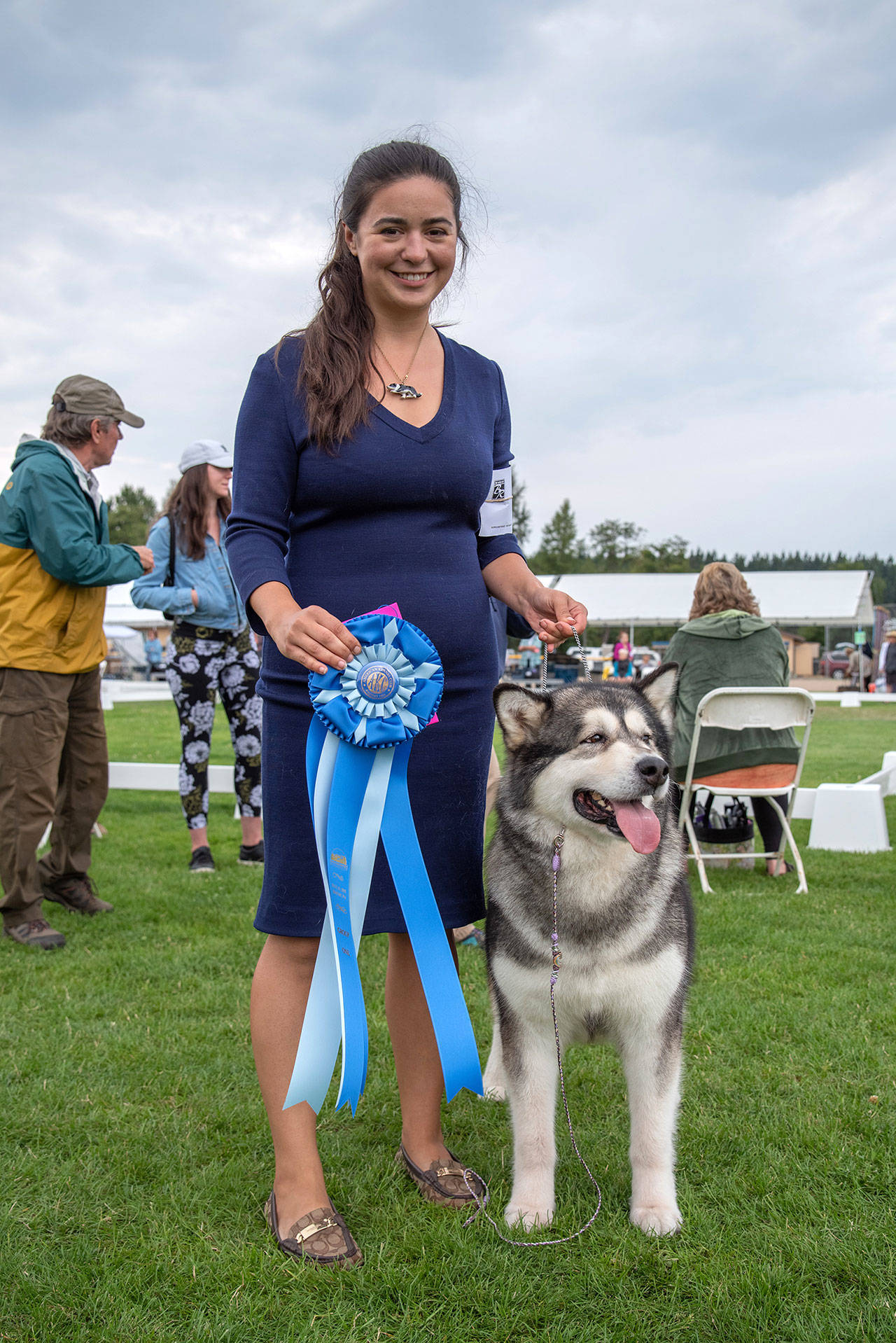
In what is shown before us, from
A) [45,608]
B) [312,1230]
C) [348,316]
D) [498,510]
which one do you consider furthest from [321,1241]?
[45,608]

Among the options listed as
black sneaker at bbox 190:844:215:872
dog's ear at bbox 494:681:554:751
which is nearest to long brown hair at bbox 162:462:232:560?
black sneaker at bbox 190:844:215:872

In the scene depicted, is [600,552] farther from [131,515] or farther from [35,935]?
[35,935]

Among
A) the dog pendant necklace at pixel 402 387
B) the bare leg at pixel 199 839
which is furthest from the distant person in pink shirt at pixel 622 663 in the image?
the dog pendant necklace at pixel 402 387

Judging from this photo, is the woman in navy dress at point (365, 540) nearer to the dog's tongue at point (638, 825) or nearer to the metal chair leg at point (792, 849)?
the dog's tongue at point (638, 825)

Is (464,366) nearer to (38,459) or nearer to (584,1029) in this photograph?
(584,1029)

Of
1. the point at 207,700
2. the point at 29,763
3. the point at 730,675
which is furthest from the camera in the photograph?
the point at 730,675

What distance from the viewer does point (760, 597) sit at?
124ft

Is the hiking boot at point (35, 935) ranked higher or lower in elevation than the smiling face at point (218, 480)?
lower

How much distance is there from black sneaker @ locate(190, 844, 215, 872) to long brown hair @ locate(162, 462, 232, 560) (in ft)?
6.00

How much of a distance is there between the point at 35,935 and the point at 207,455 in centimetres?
281

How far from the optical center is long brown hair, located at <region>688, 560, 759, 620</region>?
6609 mm

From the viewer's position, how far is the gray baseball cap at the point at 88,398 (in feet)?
15.5

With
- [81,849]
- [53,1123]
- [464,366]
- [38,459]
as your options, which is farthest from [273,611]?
[81,849]

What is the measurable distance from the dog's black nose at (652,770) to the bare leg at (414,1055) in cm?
67
